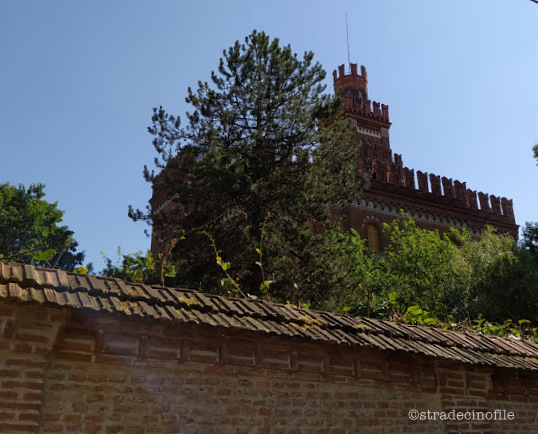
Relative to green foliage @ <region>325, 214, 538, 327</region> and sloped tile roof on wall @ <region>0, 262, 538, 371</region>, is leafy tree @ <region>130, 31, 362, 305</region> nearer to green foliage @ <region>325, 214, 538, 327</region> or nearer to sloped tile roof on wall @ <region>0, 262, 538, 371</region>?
green foliage @ <region>325, 214, 538, 327</region>

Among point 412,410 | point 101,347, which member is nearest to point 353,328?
point 412,410

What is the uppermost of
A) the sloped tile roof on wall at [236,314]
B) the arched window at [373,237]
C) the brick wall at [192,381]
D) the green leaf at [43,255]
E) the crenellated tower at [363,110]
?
the crenellated tower at [363,110]

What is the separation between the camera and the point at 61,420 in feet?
12.1

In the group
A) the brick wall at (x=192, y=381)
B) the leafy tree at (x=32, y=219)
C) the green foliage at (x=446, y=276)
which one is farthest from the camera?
the leafy tree at (x=32, y=219)

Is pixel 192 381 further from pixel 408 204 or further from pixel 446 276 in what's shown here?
pixel 408 204

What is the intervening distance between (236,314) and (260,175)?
37.5ft

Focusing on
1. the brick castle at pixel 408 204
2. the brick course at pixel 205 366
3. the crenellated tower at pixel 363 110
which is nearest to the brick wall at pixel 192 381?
the brick course at pixel 205 366

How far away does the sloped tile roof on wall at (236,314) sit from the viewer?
3832 mm

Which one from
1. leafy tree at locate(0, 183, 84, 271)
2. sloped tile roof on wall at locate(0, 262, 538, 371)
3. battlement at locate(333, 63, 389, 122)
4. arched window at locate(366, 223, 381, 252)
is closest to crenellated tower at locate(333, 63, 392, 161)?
battlement at locate(333, 63, 389, 122)

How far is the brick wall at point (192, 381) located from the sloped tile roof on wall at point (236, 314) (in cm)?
10

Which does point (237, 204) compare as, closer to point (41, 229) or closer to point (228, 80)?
point (228, 80)

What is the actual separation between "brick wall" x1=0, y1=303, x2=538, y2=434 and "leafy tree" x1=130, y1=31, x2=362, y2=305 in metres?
8.67

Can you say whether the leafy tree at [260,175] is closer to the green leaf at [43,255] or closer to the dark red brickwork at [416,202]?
the green leaf at [43,255]

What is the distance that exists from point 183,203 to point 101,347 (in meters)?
12.3
